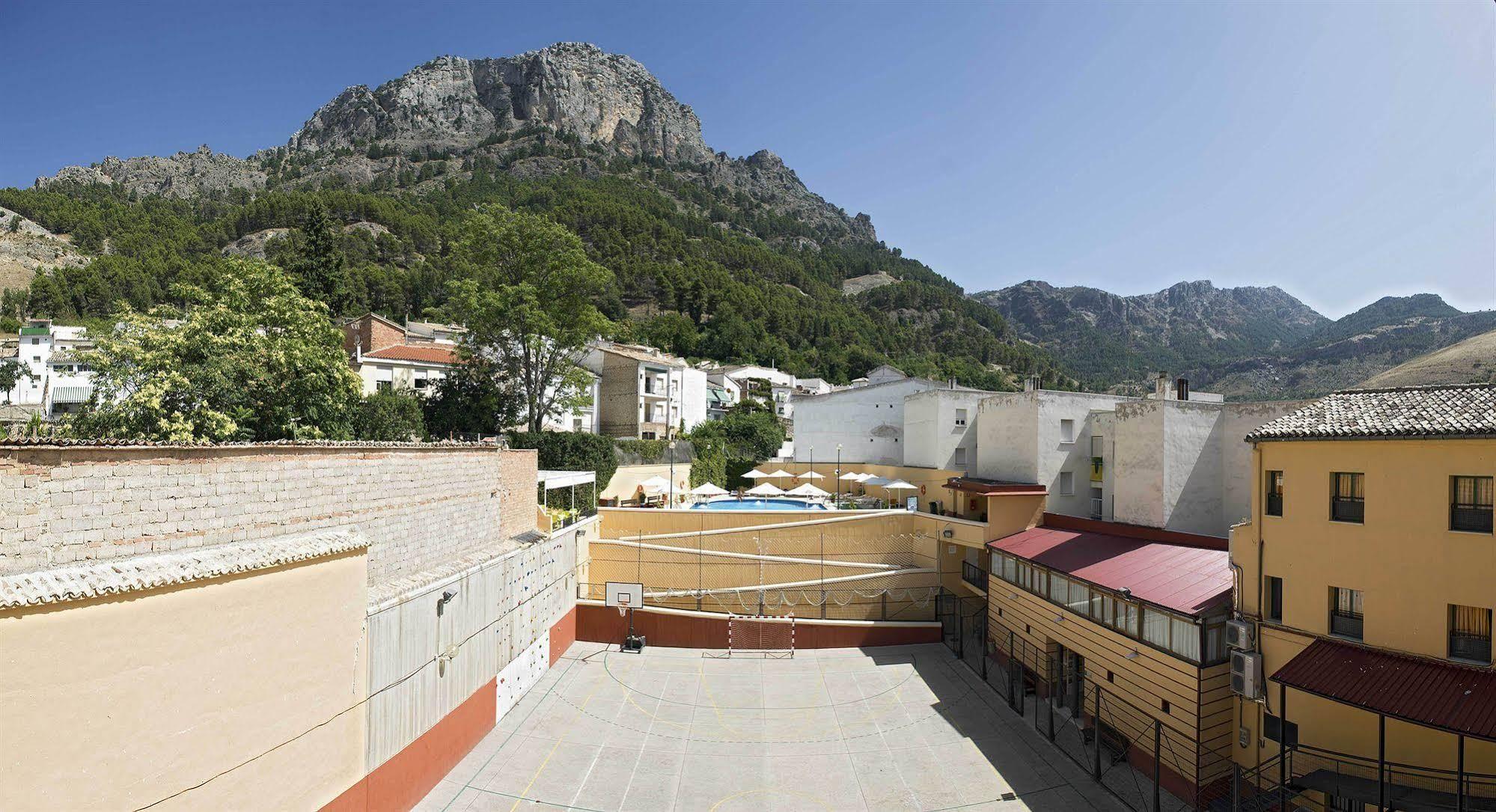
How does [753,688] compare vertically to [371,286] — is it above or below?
below

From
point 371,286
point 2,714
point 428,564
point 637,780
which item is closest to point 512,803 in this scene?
point 637,780

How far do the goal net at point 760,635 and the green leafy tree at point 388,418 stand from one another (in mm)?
15524

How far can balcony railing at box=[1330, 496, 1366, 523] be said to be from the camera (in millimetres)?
12000

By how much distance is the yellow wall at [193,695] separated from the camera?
7035 mm

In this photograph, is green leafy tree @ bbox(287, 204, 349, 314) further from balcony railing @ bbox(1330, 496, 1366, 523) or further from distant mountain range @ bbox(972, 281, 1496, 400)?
distant mountain range @ bbox(972, 281, 1496, 400)

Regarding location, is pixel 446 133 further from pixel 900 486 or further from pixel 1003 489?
pixel 1003 489

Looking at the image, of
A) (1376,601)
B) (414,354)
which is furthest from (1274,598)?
(414,354)

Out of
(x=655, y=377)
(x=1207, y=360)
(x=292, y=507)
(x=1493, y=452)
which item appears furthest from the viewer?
(x=1207, y=360)

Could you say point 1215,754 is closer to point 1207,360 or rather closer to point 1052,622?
point 1052,622

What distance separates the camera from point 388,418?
28.5m

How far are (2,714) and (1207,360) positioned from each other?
194327 mm

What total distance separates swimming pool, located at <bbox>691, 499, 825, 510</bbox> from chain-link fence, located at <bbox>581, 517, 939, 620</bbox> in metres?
4.15

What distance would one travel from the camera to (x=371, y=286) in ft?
242

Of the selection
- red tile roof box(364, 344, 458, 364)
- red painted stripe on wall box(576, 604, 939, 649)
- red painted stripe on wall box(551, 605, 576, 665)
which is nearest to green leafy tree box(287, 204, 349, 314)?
red tile roof box(364, 344, 458, 364)
